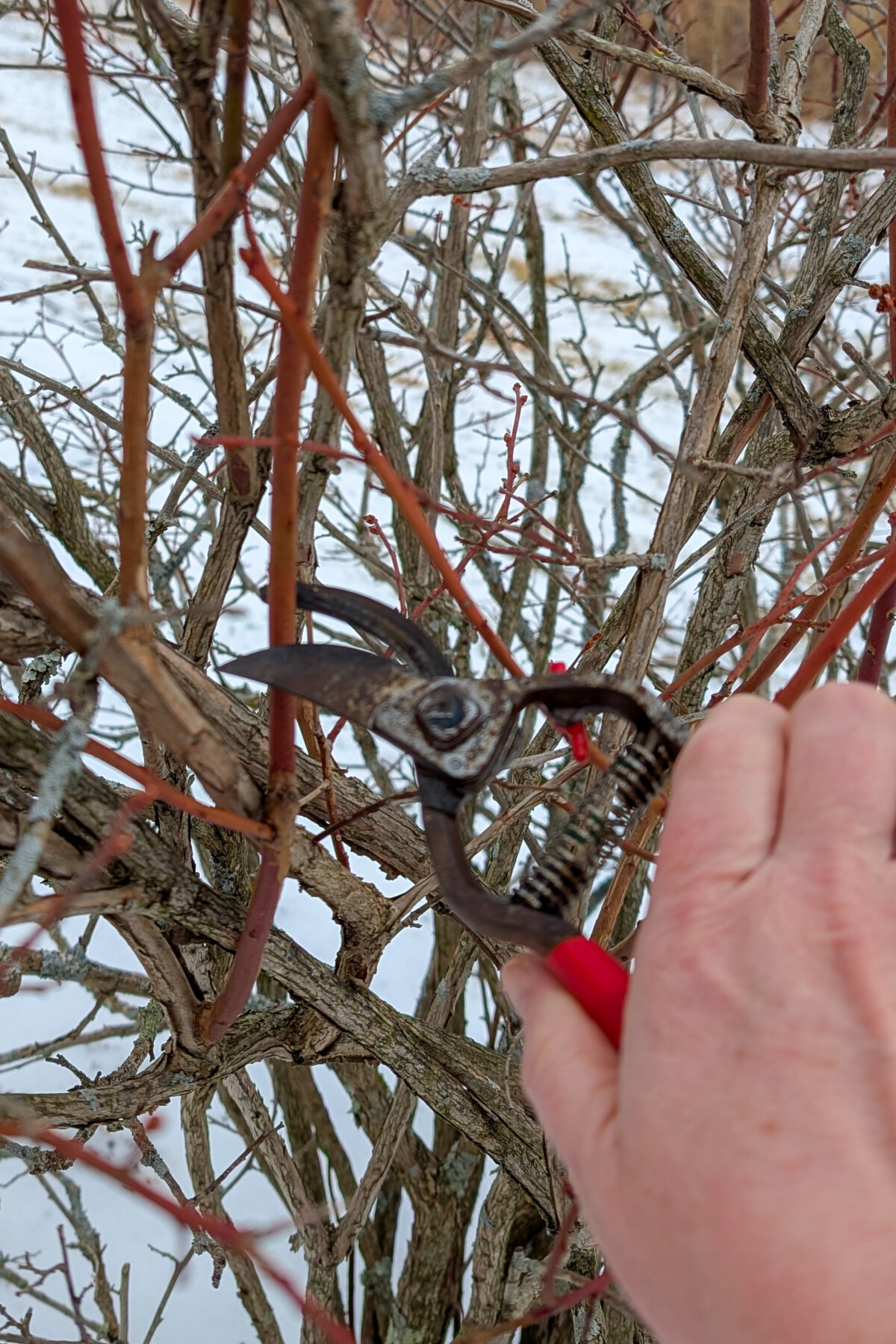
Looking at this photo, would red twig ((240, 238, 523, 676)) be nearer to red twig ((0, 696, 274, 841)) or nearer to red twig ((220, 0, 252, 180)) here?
red twig ((220, 0, 252, 180))

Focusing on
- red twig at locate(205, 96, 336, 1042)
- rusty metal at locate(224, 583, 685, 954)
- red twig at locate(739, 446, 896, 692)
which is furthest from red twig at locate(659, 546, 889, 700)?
red twig at locate(205, 96, 336, 1042)

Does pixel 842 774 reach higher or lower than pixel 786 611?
lower

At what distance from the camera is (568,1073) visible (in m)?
0.64

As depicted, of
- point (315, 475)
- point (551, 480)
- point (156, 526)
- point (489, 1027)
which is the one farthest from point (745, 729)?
Answer: point (551, 480)

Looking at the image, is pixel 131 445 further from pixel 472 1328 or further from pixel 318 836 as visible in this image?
pixel 472 1328

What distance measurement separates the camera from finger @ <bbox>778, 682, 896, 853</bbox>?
62cm

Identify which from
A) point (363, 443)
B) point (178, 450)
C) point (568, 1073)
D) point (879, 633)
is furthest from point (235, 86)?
point (178, 450)

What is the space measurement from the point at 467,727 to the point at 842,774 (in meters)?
0.30

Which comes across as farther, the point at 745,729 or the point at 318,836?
the point at 318,836

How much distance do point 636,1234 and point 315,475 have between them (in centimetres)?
59

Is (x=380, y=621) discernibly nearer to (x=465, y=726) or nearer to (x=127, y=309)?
(x=465, y=726)

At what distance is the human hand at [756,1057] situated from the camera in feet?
1.72

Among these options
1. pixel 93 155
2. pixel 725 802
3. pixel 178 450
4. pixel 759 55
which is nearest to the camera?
pixel 93 155

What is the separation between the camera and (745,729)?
666 mm
